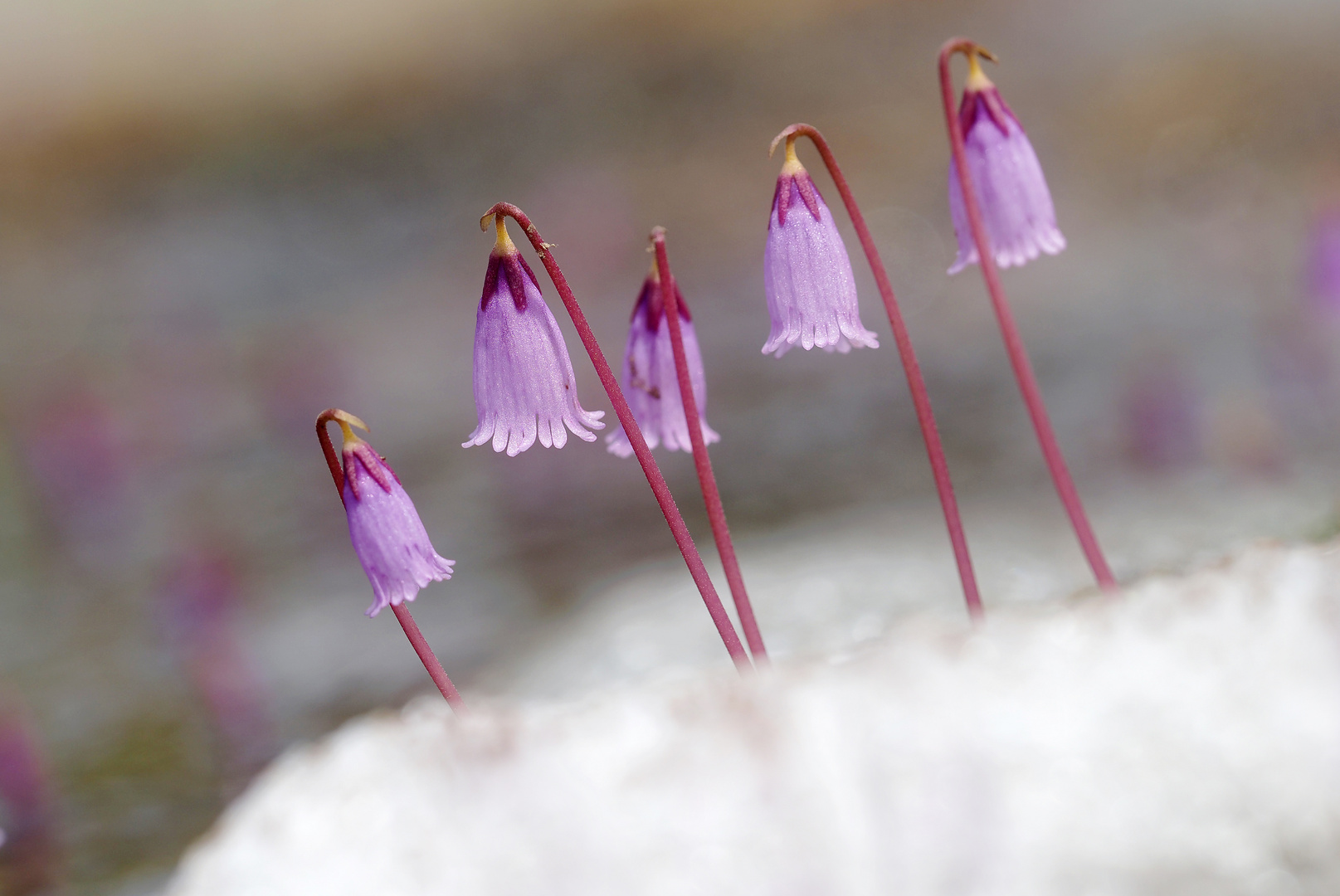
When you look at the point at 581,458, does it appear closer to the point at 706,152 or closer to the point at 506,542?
the point at 506,542

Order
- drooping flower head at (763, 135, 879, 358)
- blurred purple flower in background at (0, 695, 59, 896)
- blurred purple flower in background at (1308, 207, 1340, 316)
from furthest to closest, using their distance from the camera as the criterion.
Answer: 1. blurred purple flower in background at (1308, 207, 1340, 316)
2. blurred purple flower in background at (0, 695, 59, 896)
3. drooping flower head at (763, 135, 879, 358)

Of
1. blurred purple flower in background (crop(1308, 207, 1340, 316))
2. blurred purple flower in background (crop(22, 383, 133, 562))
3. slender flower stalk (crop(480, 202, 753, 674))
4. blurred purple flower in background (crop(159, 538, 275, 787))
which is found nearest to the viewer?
slender flower stalk (crop(480, 202, 753, 674))

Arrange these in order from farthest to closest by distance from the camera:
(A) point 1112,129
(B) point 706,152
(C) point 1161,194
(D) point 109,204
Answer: (D) point 109,204
(B) point 706,152
(A) point 1112,129
(C) point 1161,194

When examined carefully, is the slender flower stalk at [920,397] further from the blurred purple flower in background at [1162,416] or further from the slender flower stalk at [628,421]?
the blurred purple flower in background at [1162,416]

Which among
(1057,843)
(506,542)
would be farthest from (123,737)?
(1057,843)

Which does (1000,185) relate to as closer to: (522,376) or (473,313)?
(522,376)

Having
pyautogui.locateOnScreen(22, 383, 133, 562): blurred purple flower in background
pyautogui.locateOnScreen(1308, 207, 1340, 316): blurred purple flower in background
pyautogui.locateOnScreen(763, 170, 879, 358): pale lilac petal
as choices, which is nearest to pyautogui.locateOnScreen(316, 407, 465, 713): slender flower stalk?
pyautogui.locateOnScreen(763, 170, 879, 358): pale lilac petal

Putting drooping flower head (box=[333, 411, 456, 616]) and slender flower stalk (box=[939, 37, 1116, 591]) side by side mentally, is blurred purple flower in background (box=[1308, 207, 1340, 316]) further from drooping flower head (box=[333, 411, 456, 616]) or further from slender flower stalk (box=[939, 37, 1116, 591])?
drooping flower head (box=[333, 411, 456, 616])
